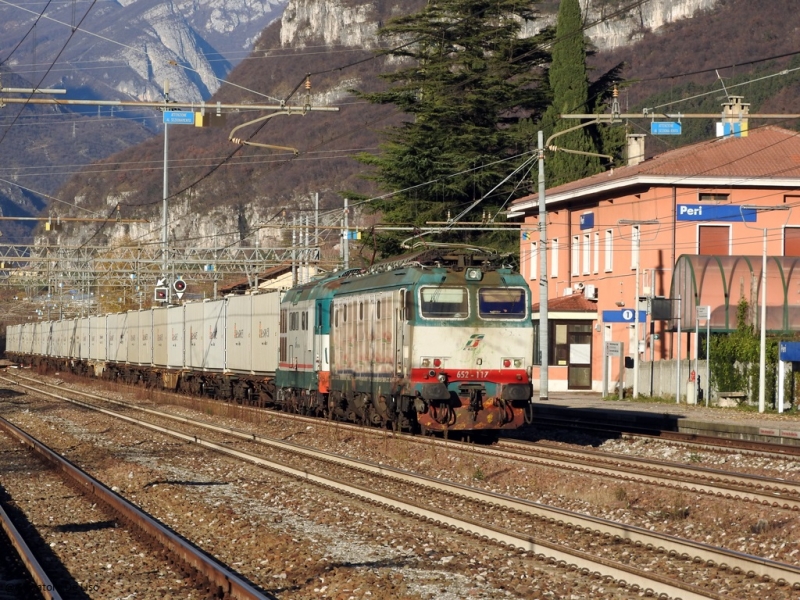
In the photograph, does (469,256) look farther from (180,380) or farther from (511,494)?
(180,380)

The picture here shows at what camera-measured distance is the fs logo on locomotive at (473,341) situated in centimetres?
2156

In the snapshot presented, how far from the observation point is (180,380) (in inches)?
1869

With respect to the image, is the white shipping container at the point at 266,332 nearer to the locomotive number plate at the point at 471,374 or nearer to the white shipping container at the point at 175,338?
the white shipping container at the point at 175,338

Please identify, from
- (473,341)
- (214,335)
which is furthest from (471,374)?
(214,335)

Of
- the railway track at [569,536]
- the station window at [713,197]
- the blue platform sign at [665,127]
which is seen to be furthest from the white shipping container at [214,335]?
the railway track at [569,536]

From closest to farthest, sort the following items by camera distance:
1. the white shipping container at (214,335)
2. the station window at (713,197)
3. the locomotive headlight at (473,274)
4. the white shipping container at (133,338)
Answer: the locomotive headlight at (473,274)
the white shipping container at (214,335)
the station window at (713,197)
the white shipping container at (133,338)

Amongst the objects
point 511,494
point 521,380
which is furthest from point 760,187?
point 511,494

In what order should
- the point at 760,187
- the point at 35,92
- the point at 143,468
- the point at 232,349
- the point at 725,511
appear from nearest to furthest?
1. the point at 725,511
2. the point at 143,468
3. the point at 35,92
4. the point at 232,349
5. the point at 760,187

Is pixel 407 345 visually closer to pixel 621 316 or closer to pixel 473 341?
pixel 473 341

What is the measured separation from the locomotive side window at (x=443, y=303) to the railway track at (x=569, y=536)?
365 centimetres

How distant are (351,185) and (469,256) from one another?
356 ft

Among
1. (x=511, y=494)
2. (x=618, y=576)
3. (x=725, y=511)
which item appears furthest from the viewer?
(x=511, y=494)

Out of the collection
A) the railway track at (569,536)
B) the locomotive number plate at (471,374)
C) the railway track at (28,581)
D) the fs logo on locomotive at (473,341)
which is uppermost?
the fs logo on locomotive at (473,341)

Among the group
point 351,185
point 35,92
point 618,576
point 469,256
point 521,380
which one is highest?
point 351,185
